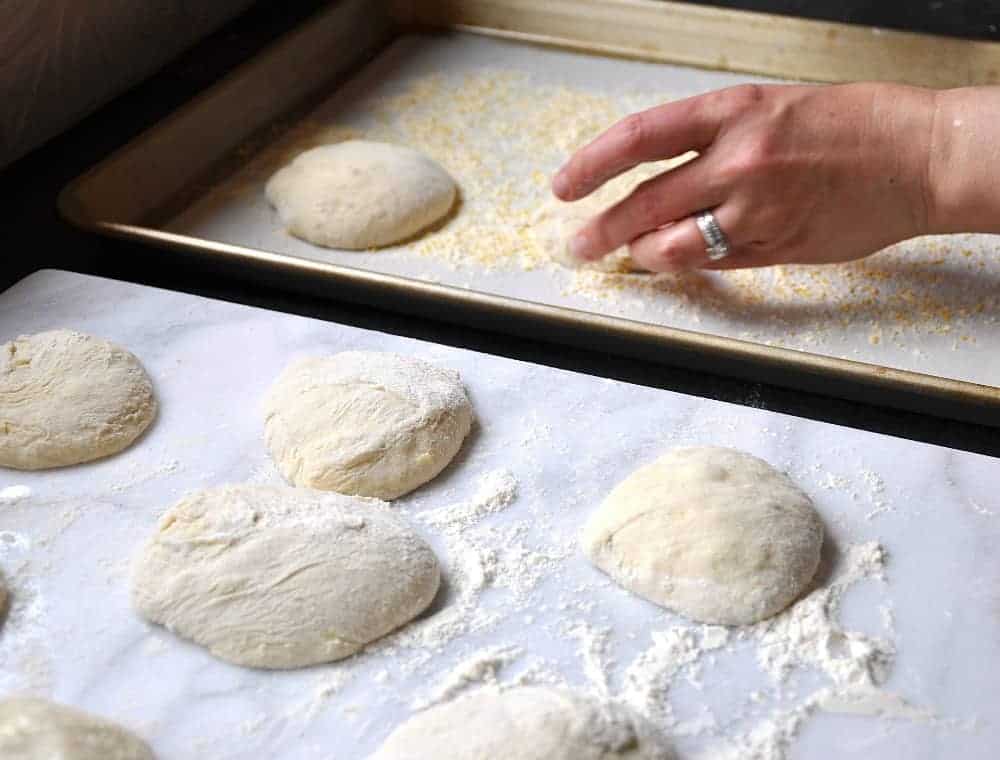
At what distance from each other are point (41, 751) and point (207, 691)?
0.46 ft

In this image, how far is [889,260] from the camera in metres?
1.52

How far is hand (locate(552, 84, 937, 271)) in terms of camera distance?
133 cm

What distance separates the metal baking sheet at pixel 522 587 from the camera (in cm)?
90

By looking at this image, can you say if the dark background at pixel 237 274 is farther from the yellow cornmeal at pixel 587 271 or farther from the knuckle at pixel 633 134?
the knuckle at pixel 633 134

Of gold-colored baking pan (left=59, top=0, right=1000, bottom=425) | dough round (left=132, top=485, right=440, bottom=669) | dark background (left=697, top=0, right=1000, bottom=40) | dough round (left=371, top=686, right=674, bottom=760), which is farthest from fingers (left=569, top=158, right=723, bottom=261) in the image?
dark background (left=697, top=0, right=1000, bottom=40)

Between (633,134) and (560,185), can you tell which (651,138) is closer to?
(633,134)

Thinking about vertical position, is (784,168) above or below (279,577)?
above

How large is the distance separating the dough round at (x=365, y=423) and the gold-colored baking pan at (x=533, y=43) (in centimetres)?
16

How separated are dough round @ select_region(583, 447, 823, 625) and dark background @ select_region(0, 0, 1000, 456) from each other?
0.20 meters

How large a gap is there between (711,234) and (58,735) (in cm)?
95

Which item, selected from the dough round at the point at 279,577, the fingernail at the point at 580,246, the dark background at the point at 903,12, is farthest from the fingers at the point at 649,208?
the dark background at the point at 903,12

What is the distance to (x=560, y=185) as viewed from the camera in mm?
1456

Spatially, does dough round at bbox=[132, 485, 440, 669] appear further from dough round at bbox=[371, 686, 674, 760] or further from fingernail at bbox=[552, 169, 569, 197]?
fingernail at bbox=[552, 169, 569, 197]

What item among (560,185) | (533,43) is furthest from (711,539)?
(533,43)
